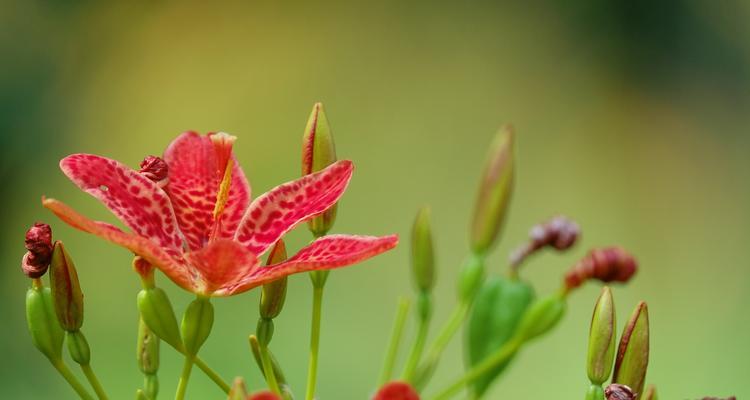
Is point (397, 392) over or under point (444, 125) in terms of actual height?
under

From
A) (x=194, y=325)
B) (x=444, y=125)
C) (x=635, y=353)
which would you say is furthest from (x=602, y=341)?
(x=444, y=125)

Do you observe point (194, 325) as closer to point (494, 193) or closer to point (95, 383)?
point (95, 383)

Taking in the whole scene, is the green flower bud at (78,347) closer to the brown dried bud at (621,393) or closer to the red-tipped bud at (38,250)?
the red-tipped bud at (38,250)

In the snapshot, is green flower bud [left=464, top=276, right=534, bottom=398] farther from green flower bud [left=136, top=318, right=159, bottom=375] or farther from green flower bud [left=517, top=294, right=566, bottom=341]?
green flower bud [left=136, top=318, right=159, bottom=375]

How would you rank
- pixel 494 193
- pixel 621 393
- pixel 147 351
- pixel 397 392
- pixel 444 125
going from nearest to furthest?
pixel 397 392
pixel 621 393
pixel 147 351
pixel 494 193
pixel 444 125

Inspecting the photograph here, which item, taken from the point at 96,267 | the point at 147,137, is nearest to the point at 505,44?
the point at 147,137

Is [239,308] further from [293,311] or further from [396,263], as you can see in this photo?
[396,263]
